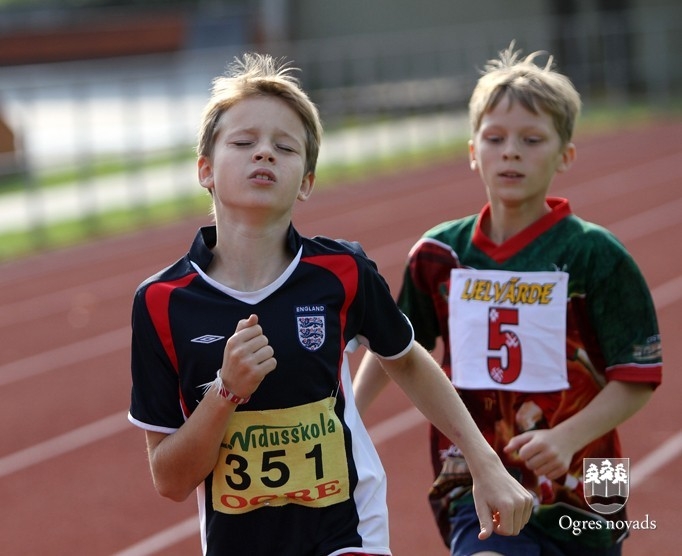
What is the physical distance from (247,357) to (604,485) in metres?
1.30

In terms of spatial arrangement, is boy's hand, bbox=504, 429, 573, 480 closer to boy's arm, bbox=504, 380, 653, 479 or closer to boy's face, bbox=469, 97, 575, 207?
boy's arm, bbox=504, 380, 653, 479

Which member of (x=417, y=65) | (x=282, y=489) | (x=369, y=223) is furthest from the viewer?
(x=417, y=65)

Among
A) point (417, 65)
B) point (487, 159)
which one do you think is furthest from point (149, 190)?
point (487, 159)

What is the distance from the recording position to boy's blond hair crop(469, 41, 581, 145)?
320 centimetres

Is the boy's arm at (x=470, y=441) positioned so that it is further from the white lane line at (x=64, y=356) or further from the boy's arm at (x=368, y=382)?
the white lane line at (x=64, y=356)

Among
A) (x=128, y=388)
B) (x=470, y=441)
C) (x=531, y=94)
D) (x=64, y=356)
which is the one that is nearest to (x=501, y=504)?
(x=470, y=441)

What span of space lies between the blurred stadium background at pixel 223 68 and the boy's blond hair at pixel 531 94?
1003 centimetres

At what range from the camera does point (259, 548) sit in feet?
8.02

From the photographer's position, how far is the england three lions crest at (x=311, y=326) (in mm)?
2438

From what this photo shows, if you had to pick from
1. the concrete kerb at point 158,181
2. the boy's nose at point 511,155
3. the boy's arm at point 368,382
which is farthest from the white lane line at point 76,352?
the boy's nose at point 511,155

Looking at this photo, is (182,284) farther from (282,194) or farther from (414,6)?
(414,6)

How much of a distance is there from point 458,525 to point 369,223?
1052 cm

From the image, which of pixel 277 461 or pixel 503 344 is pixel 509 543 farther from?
pixel 277 461

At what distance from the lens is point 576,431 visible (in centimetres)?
288
